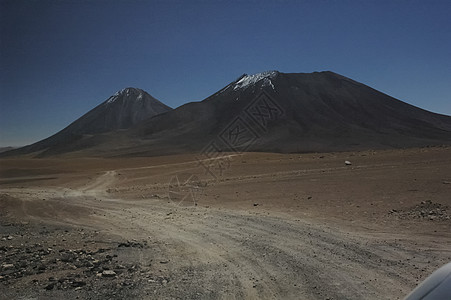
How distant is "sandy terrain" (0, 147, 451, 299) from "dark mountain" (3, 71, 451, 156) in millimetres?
65092

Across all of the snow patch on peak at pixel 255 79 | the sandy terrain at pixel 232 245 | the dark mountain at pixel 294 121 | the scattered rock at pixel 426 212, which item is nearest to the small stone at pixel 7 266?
the sandy terrain at pixel 232 245

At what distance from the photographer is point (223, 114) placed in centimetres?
12975

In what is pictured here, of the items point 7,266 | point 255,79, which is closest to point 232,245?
point 7,266

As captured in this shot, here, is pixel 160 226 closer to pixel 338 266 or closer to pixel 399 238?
pixel 338 266

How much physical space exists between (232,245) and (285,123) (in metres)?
105

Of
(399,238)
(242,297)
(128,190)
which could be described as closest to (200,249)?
(242,297)

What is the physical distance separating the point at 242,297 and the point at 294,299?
0.76m

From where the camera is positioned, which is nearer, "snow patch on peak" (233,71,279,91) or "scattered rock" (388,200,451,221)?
"scattered rock" (388,200,451,221)

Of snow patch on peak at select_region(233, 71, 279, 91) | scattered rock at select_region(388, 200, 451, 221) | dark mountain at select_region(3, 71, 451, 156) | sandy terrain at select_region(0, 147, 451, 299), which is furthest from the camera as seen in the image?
snow patch on peak at select_region(233, 71, 279, 91)

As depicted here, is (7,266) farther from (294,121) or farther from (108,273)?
(294,121)

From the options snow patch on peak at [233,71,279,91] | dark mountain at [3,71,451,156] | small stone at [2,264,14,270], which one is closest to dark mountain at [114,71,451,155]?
dark mountain at [3,71,451,156]

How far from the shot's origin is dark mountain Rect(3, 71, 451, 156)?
89875 millimetres

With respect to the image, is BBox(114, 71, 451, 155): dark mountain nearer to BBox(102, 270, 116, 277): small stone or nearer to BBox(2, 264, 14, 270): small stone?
BBox(2, 264, 14, 270): small stone

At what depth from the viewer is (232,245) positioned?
7.86m
